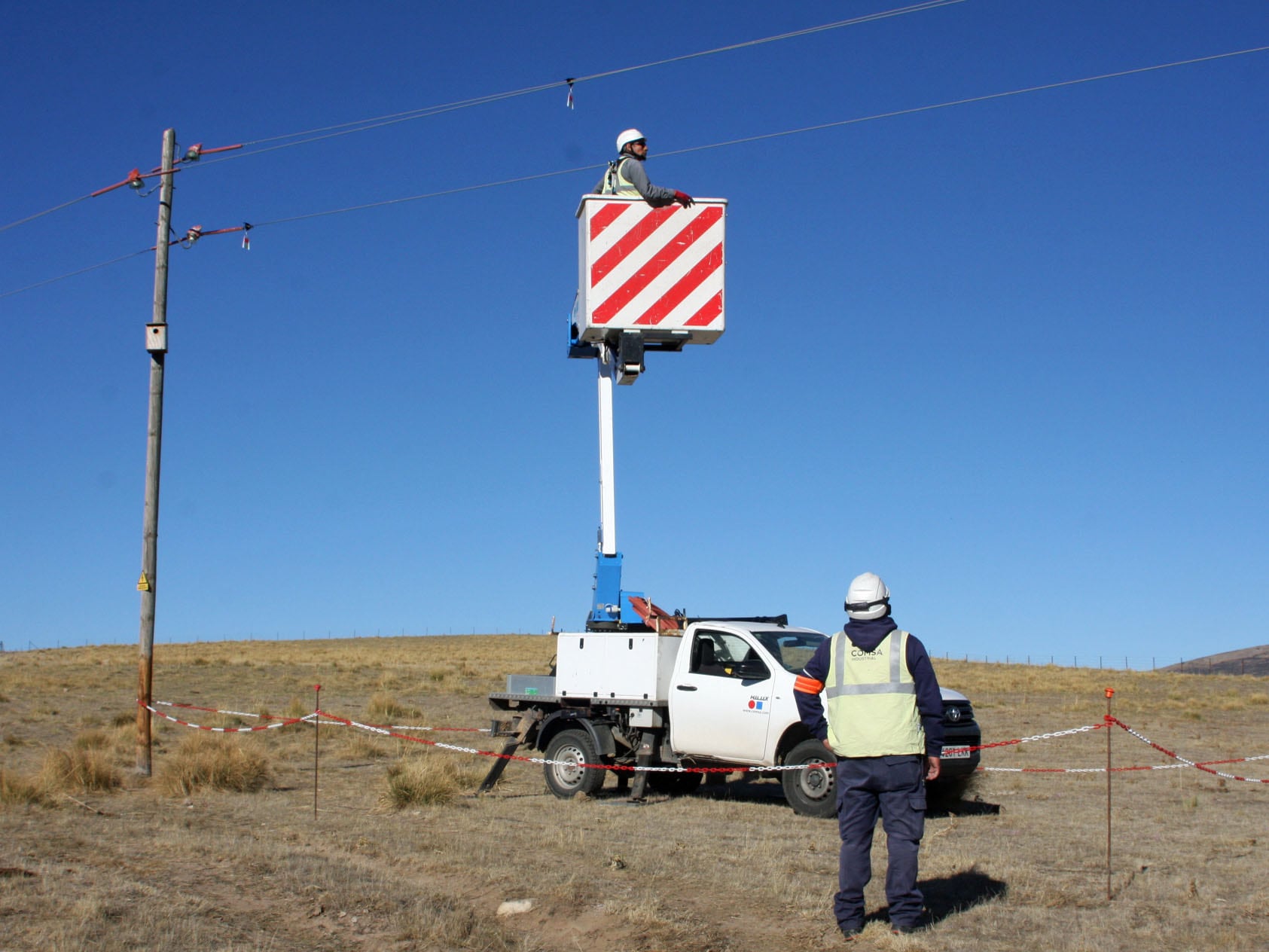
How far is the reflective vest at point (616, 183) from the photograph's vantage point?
34.3 ft

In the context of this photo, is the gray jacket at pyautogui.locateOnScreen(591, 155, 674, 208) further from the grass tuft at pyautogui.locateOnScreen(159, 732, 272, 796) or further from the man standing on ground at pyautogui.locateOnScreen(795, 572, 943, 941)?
the grass tuft at pyautogui.locateOnScreen(159, 732, 272, 796)

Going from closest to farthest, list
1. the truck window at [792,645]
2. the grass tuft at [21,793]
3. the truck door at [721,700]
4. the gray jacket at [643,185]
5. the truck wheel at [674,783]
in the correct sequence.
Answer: the gray jacket at [643,185]
the grass tuft at [21,793]
the truck door at [721,700]
the truck window at [792,645]
the truck wheel at [674,783]

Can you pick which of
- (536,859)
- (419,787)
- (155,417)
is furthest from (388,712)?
(536,859)

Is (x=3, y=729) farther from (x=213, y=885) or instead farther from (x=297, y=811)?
(x=213, y=885)

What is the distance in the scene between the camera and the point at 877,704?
670 cm

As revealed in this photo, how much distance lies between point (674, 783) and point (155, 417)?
26.7 feet

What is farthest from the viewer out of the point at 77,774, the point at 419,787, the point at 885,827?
the point at 77,774

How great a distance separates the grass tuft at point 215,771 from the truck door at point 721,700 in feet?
16.5

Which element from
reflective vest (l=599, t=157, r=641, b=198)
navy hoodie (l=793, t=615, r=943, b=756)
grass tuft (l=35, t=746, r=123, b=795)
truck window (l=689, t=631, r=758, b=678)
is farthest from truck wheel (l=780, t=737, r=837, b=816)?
grass tuft (l=35, t=746, r=123, b=795)

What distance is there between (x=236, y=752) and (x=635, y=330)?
7.65m

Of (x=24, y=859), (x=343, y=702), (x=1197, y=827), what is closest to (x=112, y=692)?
(x=343, y=702)

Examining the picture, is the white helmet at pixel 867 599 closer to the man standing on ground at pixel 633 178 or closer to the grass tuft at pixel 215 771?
the man standing on ground at pixel 633 178

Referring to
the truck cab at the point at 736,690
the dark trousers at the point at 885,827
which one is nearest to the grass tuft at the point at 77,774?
the truck cab at the point at 736,690

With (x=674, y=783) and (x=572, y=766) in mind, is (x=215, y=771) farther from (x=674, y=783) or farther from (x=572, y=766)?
(x=674, y=783)
